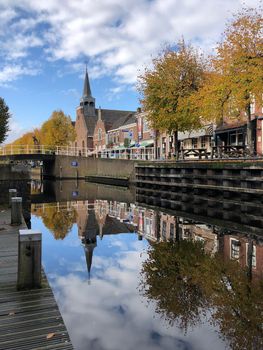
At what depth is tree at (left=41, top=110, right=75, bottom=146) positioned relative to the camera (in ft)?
238

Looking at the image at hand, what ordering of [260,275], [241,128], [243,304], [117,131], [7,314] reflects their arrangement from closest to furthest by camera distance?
[7,314]
[243,304]
[260,275]
[241,128]
[117,131]

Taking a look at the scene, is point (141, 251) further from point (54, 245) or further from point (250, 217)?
point (250, 217)

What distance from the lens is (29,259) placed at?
5910mm

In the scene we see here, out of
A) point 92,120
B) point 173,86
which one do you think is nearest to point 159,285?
point 173,86

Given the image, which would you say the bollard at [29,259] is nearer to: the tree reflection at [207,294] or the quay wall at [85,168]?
the tree reflection at [207,294]

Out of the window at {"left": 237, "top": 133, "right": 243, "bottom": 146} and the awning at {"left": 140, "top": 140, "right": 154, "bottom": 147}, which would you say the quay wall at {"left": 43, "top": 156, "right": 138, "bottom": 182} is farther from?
the window at {"left": 237, "top": 133, "right": 243, "bottom": 146}

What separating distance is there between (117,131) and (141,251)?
56.6 metres

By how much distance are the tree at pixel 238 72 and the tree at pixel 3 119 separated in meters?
27.0

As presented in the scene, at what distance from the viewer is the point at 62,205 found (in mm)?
24000

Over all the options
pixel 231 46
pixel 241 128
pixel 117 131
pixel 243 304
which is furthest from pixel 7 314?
pixel 117 131

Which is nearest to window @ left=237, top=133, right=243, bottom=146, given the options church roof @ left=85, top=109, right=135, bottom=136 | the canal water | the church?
the canal water

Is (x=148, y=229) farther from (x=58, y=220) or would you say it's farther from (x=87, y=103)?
(x=87, y=103)

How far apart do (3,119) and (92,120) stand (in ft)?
145

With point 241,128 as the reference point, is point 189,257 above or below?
below
